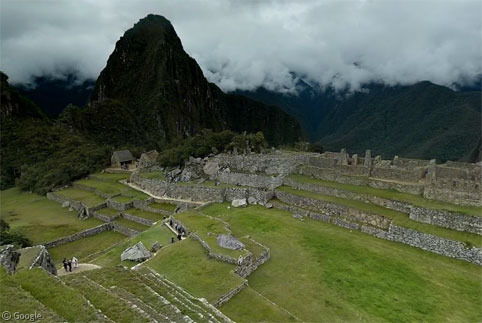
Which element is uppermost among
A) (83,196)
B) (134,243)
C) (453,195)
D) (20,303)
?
(453,195)

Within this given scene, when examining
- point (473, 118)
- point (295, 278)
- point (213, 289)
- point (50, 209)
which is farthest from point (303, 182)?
point (473, 118)

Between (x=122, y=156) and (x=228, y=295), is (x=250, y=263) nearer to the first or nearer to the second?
(x=228, y=295)

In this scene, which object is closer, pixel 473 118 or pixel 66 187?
pixel 66 187

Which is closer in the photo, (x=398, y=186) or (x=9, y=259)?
(x=9, y=259)

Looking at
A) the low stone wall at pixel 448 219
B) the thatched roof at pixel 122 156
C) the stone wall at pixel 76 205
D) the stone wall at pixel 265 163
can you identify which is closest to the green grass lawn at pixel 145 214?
the stone wall at pixel 76 205

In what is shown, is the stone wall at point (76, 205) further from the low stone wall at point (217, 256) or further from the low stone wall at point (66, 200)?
the low stone wall at point (217, 256)

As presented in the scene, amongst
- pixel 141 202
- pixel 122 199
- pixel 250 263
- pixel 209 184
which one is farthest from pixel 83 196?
pixel 250 263

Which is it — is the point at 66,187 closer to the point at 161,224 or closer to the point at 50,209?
the point at 50,209
